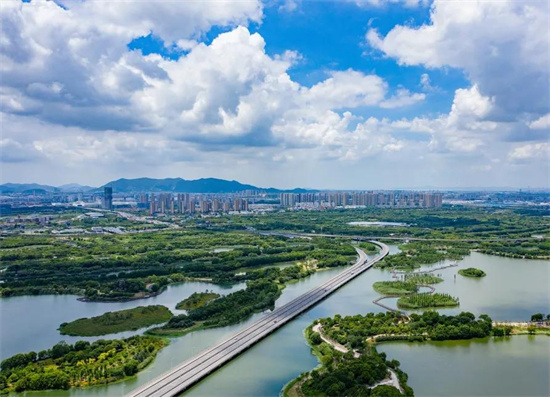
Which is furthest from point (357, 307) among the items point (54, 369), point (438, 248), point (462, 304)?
point (438, 248)

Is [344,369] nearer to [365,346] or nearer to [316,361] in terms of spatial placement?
[316,361]

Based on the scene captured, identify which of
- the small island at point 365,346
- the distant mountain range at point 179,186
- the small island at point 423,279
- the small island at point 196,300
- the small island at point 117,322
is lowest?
the small island at point 117,322

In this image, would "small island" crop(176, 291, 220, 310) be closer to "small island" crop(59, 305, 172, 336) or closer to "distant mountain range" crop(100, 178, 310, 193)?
"small island" crop(59, 305, 172, 336)

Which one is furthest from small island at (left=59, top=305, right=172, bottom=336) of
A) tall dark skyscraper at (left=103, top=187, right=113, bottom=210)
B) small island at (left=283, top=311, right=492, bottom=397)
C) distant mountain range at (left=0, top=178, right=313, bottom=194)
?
distant mountain range at (left=0, top=178, right=313, bottom=194)

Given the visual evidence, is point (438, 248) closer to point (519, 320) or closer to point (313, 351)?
point (519, 320)

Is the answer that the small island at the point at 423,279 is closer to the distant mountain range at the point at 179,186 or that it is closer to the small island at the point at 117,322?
the small island at the point at 117,322

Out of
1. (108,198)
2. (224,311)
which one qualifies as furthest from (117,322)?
(108,198)

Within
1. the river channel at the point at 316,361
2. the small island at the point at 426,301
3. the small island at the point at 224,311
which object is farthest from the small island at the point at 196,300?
the small island at the point at 426,301
